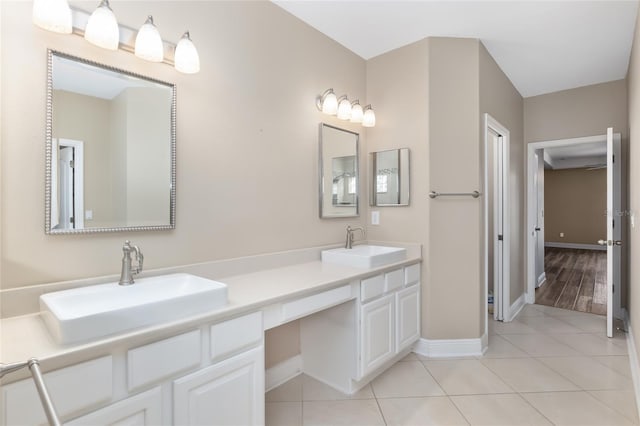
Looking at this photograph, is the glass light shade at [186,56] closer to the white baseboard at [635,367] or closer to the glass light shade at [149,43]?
the glass light shade at [149,43]

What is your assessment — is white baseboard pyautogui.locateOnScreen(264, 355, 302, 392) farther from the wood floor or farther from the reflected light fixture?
the wood floor

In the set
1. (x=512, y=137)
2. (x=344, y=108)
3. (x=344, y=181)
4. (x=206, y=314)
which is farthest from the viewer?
(x=512, y=137)

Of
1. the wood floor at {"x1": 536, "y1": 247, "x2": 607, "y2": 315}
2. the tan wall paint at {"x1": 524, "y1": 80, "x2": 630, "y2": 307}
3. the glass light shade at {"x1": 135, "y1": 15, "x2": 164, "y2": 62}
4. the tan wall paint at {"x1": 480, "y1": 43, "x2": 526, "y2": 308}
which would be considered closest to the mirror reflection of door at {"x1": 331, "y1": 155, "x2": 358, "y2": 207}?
the tan wall paint at {"x1": 480, "y1": 43, "x2": 526, "y2": 308}

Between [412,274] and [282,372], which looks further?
[412,274]

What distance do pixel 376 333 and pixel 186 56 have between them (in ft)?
6.23

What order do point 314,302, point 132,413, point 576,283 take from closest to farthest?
point 132,413 → point 314,302 → point 576,283

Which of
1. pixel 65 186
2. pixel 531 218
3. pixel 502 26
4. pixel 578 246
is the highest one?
pixel 502 26

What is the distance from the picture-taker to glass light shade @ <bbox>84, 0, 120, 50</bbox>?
1.31 metres

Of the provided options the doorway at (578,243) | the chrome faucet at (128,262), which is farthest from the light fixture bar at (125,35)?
the doorway at (578,243)

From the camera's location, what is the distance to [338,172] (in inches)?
103

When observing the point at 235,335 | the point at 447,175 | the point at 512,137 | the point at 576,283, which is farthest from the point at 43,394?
the point at 576,283

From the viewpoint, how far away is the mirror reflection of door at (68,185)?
4.29 ft

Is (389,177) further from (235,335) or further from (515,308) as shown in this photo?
(515,308)

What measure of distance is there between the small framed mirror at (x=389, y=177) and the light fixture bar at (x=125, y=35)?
1.76 metres
